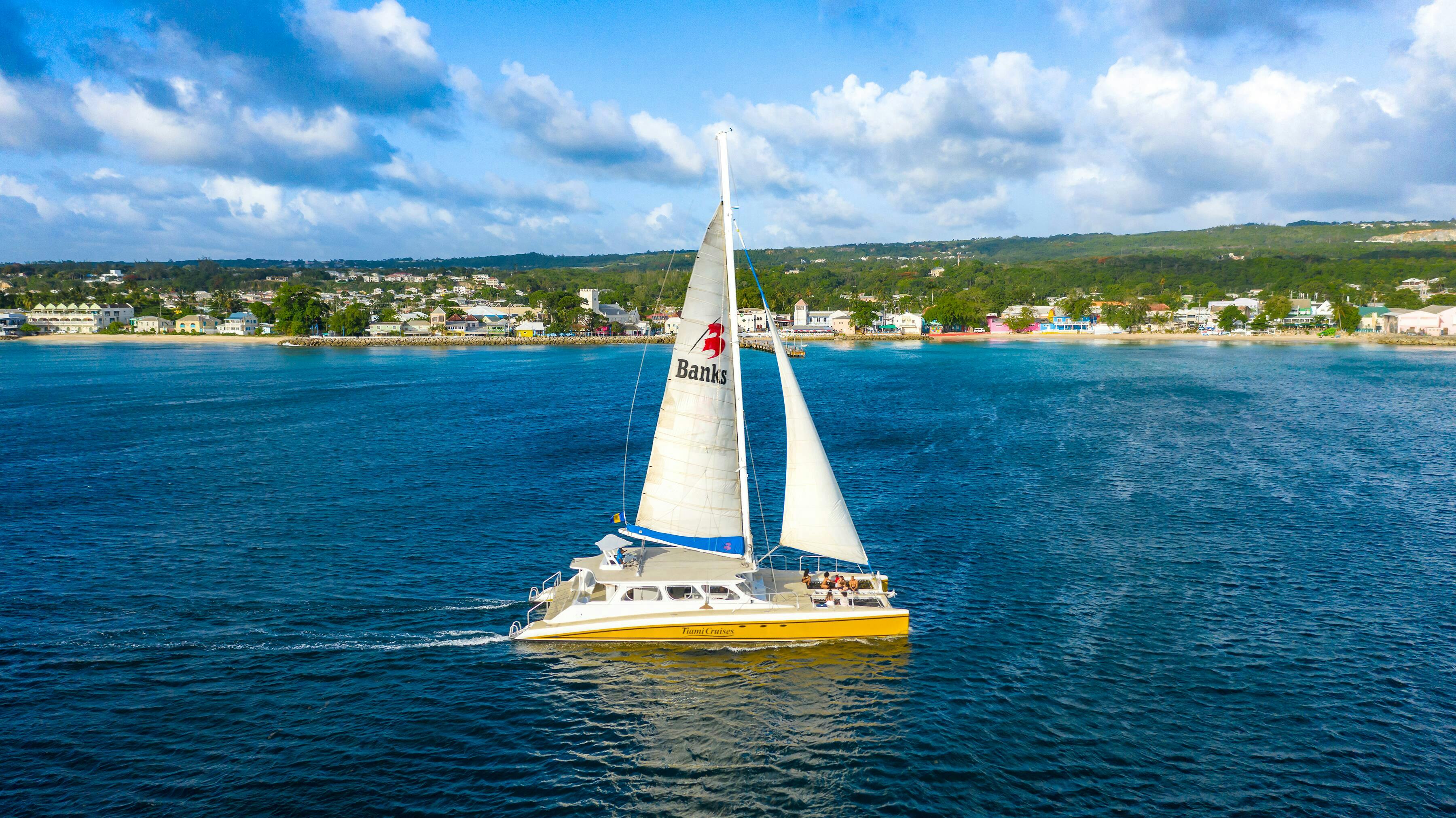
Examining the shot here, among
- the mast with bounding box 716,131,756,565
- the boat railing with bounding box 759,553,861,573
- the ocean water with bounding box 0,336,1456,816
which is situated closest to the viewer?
the ocean water with bounding box 0,336,1456,816

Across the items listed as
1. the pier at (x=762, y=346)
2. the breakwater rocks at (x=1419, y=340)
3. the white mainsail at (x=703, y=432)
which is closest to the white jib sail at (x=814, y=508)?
the white mainsail at (x=703, y=432)

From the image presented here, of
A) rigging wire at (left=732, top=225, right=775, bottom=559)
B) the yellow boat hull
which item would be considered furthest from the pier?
Result: the yellow boat hull

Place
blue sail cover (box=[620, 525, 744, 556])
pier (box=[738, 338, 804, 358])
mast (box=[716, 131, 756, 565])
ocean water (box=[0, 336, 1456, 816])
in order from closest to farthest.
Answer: ocean water (box=[0, 336, 1456, 816]) → mast (box=[716, 131, 756, 565]) → blue sail cover (box=[620, 525, 744, 556]) → pier (box=[738, 338, 804, 358])

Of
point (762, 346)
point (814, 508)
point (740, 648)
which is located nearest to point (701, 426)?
point (814, 508)

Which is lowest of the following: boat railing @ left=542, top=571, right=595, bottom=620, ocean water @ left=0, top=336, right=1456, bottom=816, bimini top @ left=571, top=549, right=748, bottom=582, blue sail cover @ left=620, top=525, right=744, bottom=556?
ocean water @ left=0, top=336, right=1456, bottom=816

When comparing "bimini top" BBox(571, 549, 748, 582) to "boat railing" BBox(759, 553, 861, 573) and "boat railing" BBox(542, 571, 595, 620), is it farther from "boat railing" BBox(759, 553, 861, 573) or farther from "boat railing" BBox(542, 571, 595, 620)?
"boat railing" BBox(759, 553, 861, 573)

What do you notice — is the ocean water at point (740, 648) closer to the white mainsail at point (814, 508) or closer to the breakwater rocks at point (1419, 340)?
the white mainsail at point (814, 508)

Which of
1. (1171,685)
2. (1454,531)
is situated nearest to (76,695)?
(1171,685)

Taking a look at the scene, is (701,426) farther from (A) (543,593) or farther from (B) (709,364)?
(A) (543,593)
